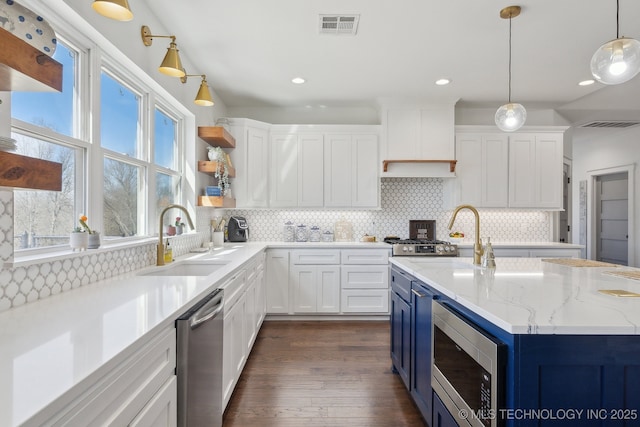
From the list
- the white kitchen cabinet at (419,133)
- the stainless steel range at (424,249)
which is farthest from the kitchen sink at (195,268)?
the white kitchen cabinet at (419,133)

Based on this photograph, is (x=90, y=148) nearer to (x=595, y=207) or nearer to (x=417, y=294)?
(x=417, y=294)

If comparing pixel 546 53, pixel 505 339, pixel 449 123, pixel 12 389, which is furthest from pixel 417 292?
pixel 449 123

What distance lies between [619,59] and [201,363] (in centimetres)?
256

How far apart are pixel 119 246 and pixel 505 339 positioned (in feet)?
6.72

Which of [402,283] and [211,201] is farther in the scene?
[211,201]

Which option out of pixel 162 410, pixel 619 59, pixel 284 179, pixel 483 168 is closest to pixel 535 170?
pixel 483 168

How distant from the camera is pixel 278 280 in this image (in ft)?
13.1

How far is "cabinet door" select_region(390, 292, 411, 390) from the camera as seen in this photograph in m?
2.23

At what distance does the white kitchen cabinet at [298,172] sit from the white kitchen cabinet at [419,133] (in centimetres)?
89

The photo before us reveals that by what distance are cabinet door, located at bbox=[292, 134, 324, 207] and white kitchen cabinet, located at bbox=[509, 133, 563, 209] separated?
2.47m

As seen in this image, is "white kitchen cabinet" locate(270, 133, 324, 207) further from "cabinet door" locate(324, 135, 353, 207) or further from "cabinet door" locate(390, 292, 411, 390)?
"cabinet door" locate(390, 292, 411, 390)

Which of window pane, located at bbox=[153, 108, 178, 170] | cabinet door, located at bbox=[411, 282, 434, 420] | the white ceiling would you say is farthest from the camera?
window pane, located at bbox=[153, 108, 178, 170]

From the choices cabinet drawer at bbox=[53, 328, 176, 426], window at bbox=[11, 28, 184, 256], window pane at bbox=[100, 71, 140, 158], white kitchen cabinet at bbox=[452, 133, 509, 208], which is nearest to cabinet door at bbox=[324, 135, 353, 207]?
white kitchen cabinet at bbox=[452, 133, 509, 208]

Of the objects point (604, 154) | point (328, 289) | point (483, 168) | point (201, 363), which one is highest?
point (604, 154)
